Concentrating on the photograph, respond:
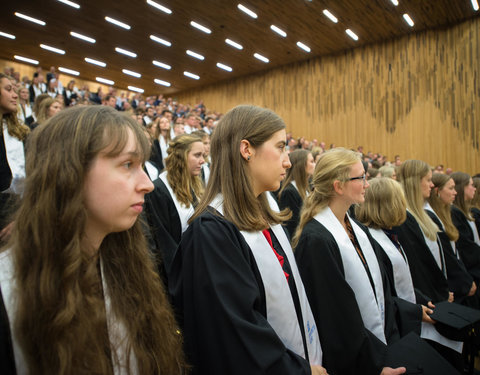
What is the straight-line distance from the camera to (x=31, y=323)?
870mm

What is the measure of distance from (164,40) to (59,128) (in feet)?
51.8

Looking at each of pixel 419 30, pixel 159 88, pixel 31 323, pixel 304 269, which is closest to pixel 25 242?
pixel 31 323

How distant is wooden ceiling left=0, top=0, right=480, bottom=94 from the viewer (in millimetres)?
12109

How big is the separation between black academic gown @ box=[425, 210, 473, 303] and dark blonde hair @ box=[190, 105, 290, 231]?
2.81m

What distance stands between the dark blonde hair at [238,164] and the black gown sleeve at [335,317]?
43 cm

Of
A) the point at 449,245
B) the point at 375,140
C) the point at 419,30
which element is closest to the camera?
the point at 449,245

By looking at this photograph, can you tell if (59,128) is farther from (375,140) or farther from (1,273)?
(375,140)

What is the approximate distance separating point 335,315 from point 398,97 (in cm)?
1584

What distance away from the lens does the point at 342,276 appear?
188 centimetres

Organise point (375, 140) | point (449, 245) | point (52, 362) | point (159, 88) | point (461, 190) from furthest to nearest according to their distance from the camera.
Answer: point (159, 88) → point (375, 140) → point (461, 190) → point (449, 245) → point (52, 362)

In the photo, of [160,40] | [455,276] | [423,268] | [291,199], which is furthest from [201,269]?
[160,40]

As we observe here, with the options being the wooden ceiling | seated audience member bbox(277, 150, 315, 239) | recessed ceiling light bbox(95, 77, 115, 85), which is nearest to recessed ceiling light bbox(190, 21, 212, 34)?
the wooden ceiling

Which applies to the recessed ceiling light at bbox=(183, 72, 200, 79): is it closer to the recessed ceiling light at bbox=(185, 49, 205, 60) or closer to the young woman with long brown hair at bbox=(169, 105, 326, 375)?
the recessed ceiling light at bbox=(185, 49, 205, 60)

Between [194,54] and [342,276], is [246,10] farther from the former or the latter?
[342,276]
